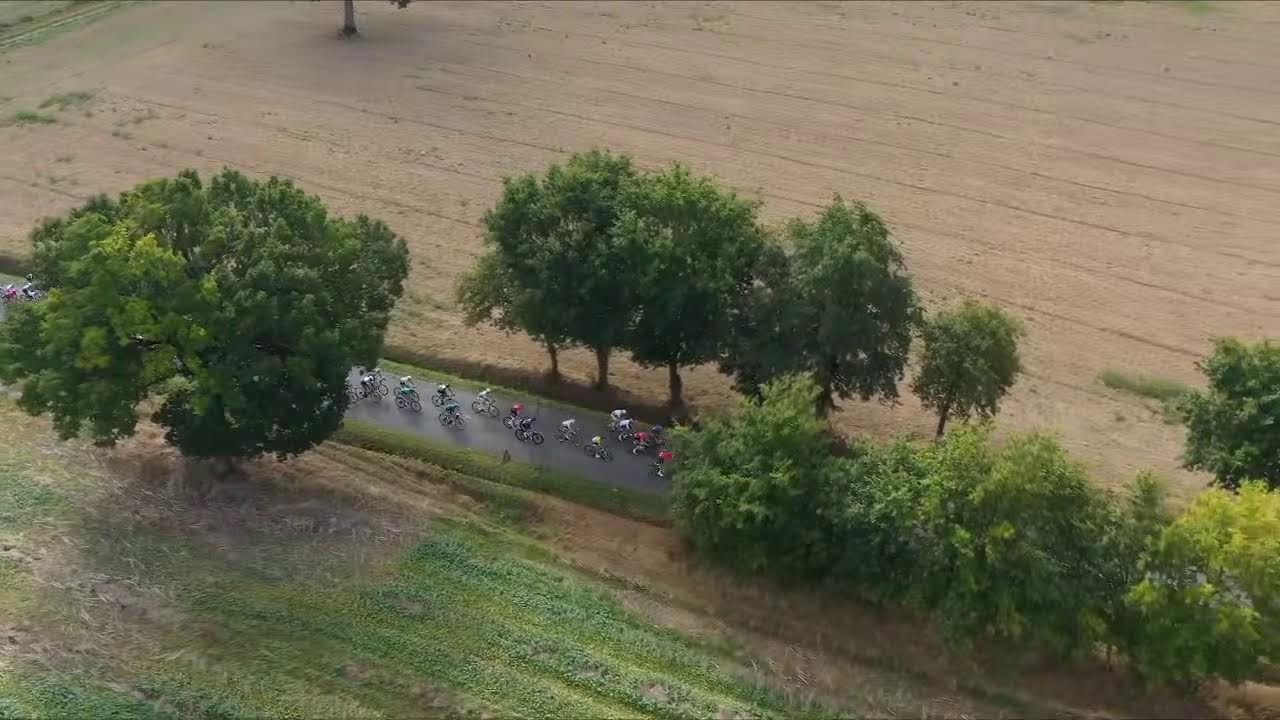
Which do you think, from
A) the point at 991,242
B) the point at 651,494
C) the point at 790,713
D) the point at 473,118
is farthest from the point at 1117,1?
the point at 790,713

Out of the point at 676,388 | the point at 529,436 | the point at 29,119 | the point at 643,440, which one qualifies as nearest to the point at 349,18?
the point at 29,119

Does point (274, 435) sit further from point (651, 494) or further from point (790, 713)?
point (790, 713)

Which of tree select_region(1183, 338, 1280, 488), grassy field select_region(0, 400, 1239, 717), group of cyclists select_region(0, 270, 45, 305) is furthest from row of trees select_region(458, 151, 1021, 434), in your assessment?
group of cyclists select_region(0, 270, 45, 305)

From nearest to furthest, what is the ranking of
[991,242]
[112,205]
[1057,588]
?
[1057,588] → [112,205] → [991,242]

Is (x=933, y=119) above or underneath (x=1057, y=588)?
above

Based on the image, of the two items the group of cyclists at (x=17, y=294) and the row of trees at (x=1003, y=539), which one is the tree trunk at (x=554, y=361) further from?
the group of cyclists at (x=17, y=294)
